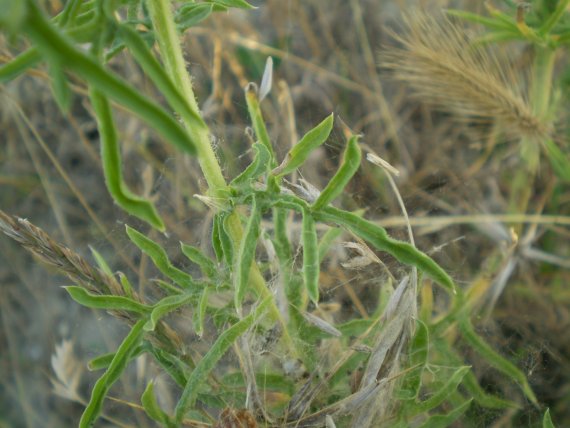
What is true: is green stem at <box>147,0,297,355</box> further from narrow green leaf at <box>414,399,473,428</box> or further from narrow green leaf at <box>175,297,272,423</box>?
narrow green leaf at <box>414,399,473,428</box>

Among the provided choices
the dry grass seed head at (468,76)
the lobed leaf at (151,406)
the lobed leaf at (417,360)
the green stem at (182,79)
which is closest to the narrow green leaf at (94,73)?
the green stem at (182,79)

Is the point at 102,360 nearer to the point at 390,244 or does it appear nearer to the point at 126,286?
the point at 126,286

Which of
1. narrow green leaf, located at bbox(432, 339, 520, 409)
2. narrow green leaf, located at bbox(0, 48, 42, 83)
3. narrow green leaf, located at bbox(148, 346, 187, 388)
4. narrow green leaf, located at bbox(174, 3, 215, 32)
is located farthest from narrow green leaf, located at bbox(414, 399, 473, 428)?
narrow green leaf, located at bbox(0, 48, 42, 83)

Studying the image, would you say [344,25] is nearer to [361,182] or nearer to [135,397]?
[361,182]

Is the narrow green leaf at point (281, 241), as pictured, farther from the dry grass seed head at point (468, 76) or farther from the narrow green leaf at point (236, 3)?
the dry grass seed head at point (468, 76)

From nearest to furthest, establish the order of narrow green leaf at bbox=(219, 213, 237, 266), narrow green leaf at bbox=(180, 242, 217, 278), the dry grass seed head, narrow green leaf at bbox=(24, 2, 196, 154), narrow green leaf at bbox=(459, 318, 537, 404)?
narrow green leaf at bbox=(24, 2, 196, 154)
narrow green leaf at bbox=(219, 213, 237, 266)
narrow green leaf at bbox=(180, 242, 217, 278)
narrow green leaf at bbox=(459, 318, 537, 404)
the dry grass seed head

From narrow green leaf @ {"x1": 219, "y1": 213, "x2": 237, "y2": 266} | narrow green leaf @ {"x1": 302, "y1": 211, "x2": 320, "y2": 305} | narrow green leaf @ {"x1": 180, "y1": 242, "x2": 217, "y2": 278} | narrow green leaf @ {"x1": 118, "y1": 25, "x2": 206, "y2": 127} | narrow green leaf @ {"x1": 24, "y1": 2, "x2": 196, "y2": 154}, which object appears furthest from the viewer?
narrow green leaf @ {"x1": 180, "y1": 242, "x2": 217, "y2": 278}
